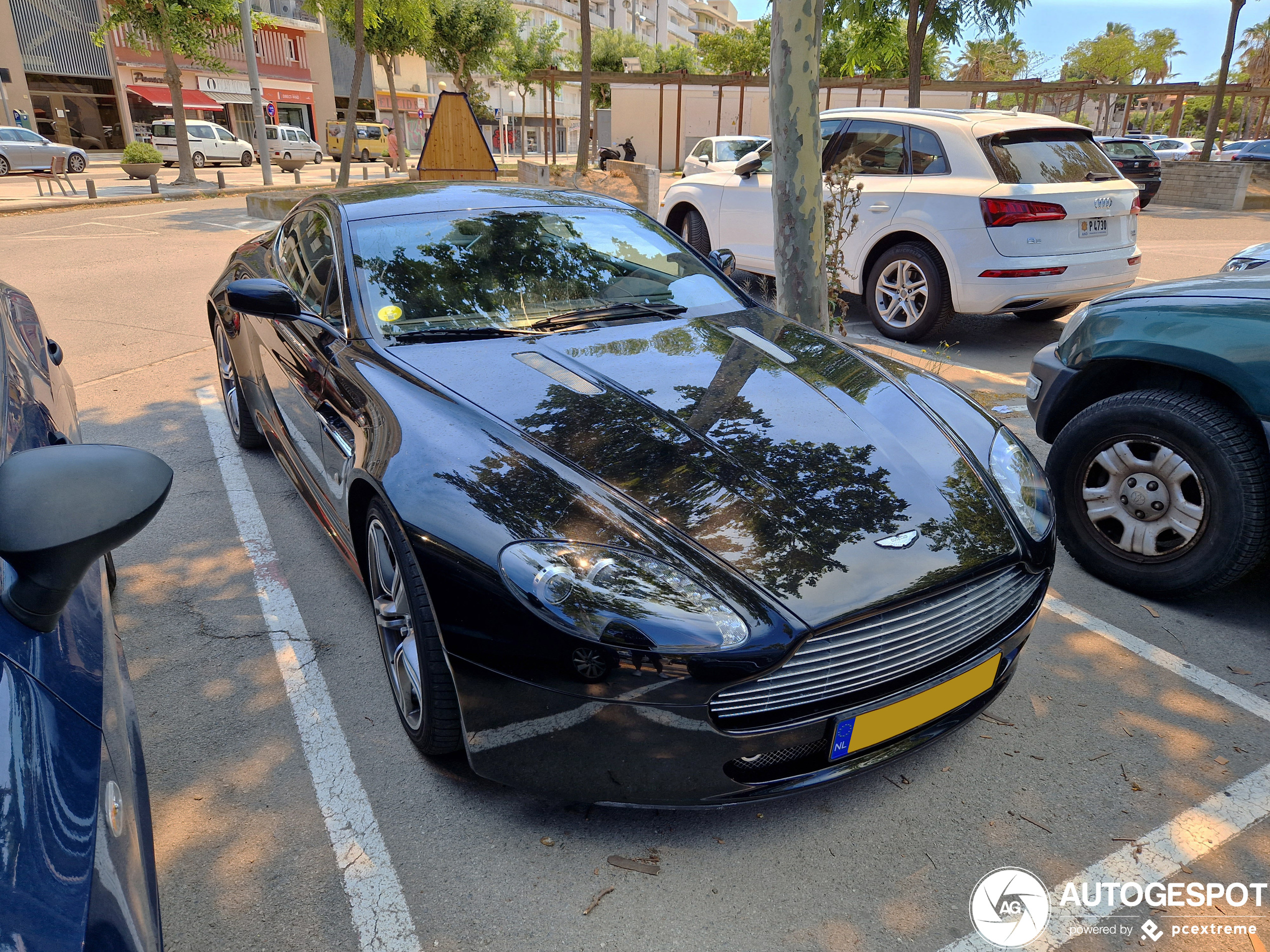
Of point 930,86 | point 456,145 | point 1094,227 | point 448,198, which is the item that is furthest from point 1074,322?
point 930,86

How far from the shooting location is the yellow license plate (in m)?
1.98

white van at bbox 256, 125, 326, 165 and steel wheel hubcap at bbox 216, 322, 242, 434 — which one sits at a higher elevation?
white van at bbox 256, 125, 326, 165

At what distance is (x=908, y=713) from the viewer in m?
2.06

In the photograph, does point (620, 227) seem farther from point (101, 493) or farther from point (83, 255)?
point (83, 255)

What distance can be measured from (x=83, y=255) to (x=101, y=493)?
12.3 m

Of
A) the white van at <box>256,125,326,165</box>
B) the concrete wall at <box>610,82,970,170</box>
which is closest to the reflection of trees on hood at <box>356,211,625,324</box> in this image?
the concrete wall at <box>610,82,970,170</box>

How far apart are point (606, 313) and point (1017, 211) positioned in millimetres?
4185

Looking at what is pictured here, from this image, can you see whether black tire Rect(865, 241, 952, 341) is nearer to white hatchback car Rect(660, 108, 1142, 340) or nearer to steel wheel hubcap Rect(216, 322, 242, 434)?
white hatchback car Rect(660, 108, 1142, 340)

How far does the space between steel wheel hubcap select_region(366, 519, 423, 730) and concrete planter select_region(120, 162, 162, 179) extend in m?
24.2

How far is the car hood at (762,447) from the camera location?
2.01 metres

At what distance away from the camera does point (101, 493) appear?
1222mm

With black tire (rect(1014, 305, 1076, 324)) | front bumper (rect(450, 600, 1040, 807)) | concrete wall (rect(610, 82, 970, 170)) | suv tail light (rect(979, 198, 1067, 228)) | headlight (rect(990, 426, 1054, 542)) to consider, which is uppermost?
concrete wall (rect(610, 82, 970, 170))

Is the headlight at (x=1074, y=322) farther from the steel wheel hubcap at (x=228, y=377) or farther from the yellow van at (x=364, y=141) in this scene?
the yellow van at (x=364, y=141)

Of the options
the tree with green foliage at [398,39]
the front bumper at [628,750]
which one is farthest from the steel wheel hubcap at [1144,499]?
the tree with green foliage at [398,39]
